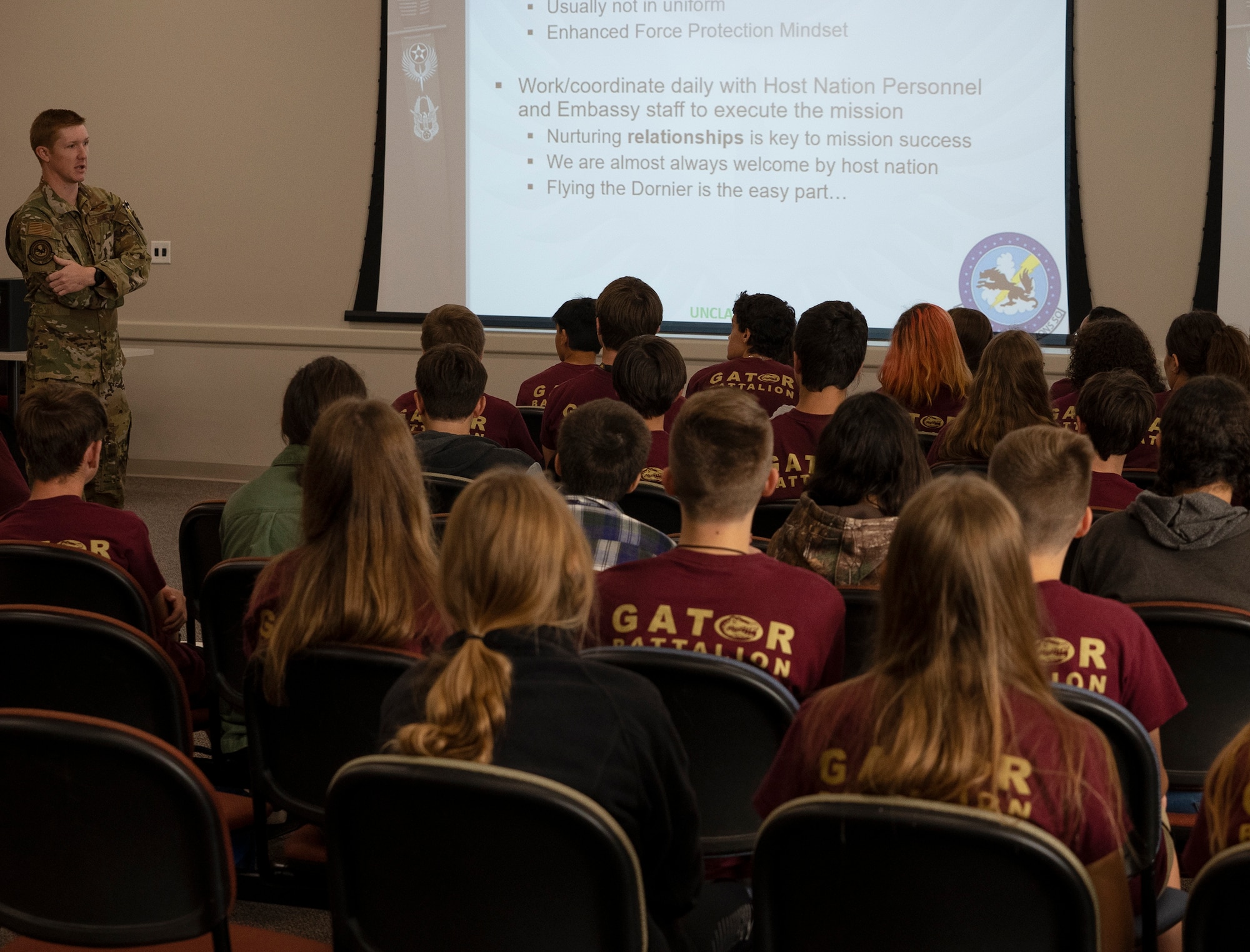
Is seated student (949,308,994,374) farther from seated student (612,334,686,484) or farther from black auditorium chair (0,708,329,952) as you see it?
black auditorium chair (0,708,329,952)

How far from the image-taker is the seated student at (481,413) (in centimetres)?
392

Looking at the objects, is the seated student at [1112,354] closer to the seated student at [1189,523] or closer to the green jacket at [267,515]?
the seated student at [1189,523]

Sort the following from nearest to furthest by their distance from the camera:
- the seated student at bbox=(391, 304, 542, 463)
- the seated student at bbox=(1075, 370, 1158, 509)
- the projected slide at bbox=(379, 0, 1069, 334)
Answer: the seated student at bbox=(1075, 370, 1158, 509), the seated student at bbox=(391, 304, 542, 463), the projected slide at bbox=(379, 0, 1069, 334)

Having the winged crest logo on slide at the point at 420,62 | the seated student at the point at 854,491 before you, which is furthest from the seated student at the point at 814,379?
the winged crest logo on slide at the point at 420,62

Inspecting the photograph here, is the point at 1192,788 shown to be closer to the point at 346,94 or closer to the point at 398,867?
the point at 398,867

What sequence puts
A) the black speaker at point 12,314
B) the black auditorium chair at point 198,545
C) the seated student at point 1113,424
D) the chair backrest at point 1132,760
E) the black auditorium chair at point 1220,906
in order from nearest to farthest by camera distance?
1. the black auditorium chair at point 1220,906
2. the chair backrest at point 1132,760
3. the seated student at point 1113,424
4. the black auditorium chair at point 198,545
5. the black speaker at point 12,314

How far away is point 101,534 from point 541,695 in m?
1.56

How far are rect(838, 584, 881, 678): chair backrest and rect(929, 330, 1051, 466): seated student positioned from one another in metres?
1.28

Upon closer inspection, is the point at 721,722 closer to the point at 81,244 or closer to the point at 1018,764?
the point at 1018,764

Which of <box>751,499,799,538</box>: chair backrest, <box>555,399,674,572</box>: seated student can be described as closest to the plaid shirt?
<box>555,399,674,572</box>: seated student

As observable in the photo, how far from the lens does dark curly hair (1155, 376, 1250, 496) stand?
7.57 ft

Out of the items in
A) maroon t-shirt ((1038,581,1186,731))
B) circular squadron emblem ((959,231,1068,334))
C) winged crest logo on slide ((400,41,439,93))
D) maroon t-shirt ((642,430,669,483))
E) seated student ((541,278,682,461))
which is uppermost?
winged crest logo on slide ((400,41,439,93))

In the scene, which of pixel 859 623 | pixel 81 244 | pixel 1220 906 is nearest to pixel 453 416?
pixel 859 623

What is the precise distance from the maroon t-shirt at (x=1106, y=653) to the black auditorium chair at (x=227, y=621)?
1363 millimetres
